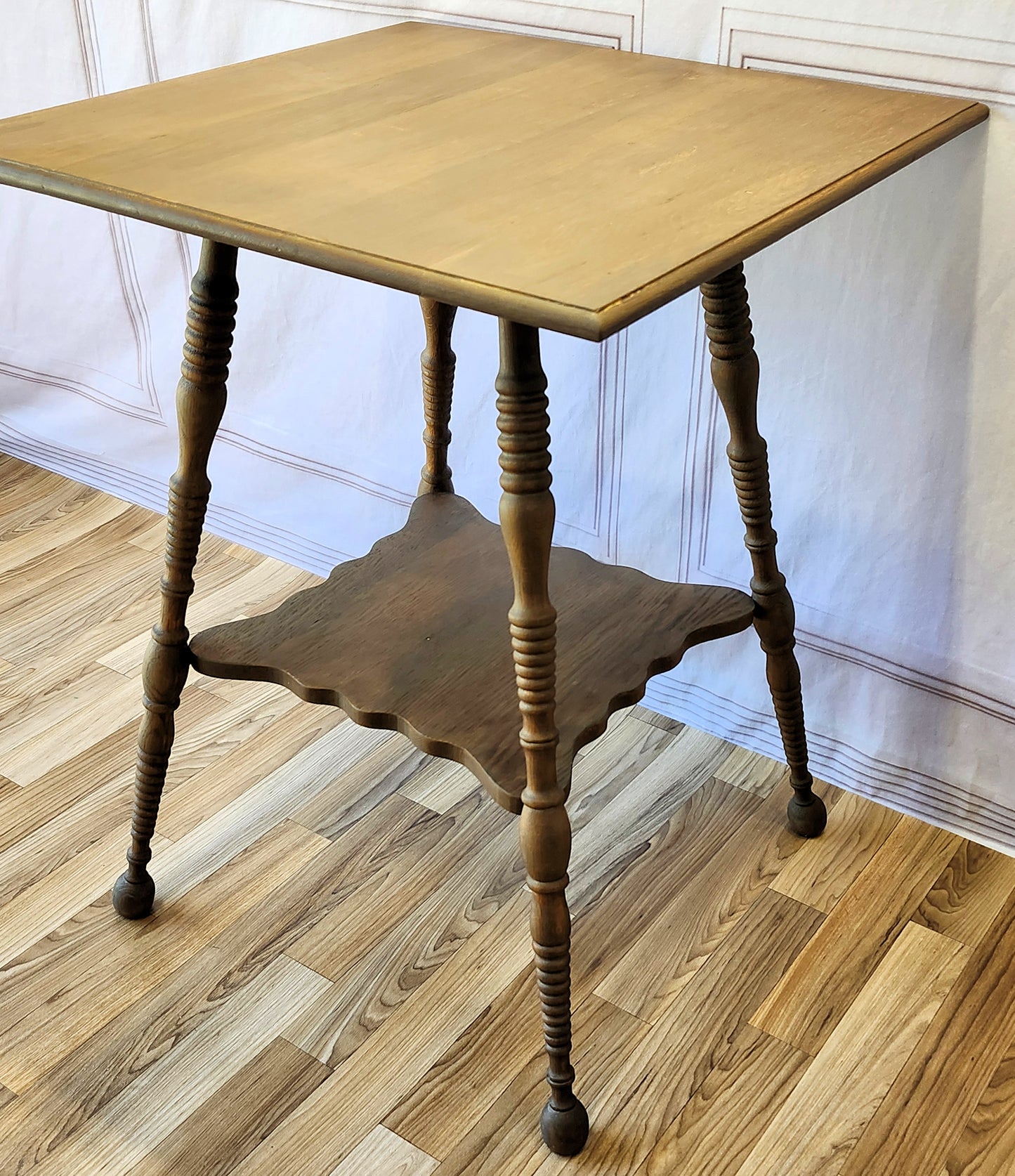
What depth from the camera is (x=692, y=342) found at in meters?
1.44

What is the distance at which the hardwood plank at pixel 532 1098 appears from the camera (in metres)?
1.12

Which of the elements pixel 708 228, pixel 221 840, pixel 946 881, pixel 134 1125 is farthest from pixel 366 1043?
pixel 708 228

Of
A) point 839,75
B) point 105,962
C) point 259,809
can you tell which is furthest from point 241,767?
point 839,75

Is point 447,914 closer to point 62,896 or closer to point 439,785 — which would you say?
point 439,785

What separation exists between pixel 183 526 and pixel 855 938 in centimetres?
79

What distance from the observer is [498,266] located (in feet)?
2.70

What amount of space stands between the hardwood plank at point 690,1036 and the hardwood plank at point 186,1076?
12.1 inches

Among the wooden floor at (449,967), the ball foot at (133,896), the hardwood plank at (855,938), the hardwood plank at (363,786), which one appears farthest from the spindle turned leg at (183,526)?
the hardwood plank at (855,938)

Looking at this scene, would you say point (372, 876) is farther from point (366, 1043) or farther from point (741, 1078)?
point (741, 1078)

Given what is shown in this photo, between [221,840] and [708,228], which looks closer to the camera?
[708,228]

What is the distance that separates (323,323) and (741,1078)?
1110 mm

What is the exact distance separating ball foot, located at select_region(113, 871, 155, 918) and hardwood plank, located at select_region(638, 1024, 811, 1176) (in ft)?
1.92

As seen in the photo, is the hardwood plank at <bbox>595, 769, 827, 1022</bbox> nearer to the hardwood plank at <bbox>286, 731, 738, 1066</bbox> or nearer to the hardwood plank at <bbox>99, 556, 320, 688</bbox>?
the hardwood plank at <bbox>286, 731, 738, 1066</bbox>

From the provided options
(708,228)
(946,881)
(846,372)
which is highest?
(708,228)
